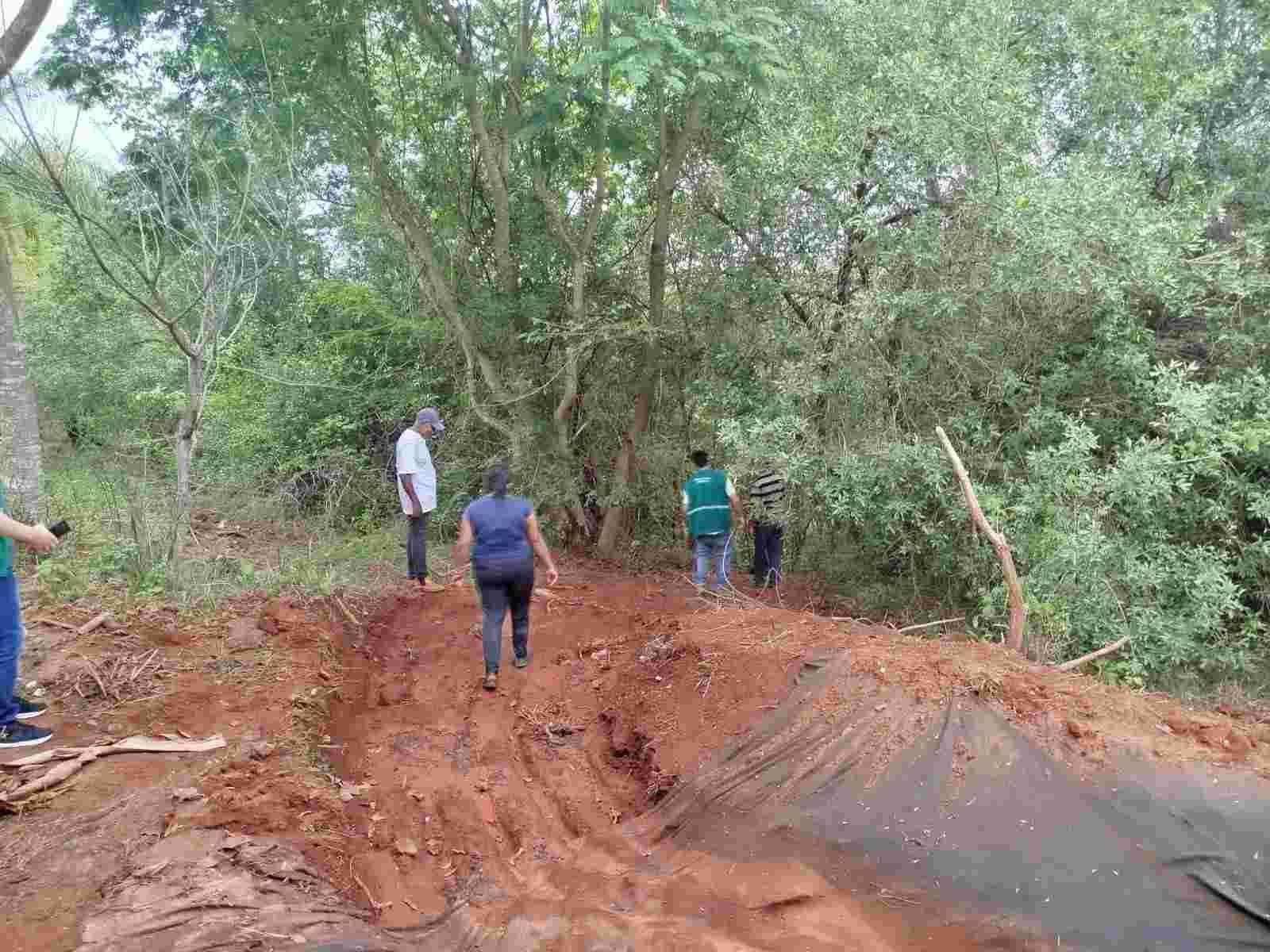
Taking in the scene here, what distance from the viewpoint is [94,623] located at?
19.5ft

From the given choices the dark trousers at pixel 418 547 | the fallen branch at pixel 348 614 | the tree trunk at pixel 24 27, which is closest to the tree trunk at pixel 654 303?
the dark trousers at pixel 418 547

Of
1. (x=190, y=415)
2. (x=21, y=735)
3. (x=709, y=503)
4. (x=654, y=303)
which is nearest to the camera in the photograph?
(x=21, y=735)

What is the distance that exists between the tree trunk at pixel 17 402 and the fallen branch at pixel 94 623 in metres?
2.40

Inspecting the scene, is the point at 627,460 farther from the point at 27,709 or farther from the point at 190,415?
the point at 27,709

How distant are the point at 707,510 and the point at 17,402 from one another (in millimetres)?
6732

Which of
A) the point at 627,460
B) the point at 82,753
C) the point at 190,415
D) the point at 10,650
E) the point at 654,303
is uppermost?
the point at 654,303

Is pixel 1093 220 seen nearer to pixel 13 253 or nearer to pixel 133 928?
pixel 133 928

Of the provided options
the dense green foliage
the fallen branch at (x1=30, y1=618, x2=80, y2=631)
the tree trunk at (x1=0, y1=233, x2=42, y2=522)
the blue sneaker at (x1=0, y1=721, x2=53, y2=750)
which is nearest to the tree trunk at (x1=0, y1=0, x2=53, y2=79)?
the dense green foliage

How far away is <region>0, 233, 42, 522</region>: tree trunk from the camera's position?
7828 mm

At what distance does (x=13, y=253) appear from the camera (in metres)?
9.19

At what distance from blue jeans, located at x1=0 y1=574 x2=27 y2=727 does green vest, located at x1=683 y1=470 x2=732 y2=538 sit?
5.26m

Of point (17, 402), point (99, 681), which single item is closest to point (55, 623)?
point (99, 681)

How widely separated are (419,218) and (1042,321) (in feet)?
22.3

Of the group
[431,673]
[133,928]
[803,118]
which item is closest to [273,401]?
[431,673]
